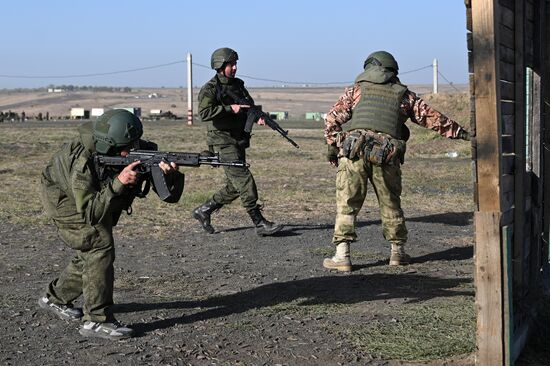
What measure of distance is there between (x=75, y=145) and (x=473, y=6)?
9.39ft

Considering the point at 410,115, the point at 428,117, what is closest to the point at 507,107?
the point at 428,117

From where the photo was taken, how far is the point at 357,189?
26.2ft

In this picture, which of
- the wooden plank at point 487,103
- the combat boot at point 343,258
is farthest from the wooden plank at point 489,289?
the combat boot at point 343,258

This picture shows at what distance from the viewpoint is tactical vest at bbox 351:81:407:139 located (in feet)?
25.6

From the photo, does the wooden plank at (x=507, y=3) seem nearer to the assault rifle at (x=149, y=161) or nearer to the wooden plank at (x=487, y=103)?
the wooden plank at (x=487, y=103)

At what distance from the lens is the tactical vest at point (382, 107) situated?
307 inches

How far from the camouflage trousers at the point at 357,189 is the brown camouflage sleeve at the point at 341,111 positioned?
29cm

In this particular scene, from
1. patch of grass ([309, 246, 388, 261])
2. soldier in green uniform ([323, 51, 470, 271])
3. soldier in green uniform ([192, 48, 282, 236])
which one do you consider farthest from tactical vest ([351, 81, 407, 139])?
soldier in green uniform ([192, 48, 282, 236])

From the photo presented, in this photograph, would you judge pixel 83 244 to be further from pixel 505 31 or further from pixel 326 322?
pixel 505 31

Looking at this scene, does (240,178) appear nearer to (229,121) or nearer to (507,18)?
(229,121)

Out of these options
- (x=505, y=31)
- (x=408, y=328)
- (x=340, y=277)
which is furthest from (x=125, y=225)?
(x=505, y=31)

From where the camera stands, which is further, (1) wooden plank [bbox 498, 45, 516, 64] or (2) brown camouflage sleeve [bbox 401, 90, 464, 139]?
(2) brown camouflage sleeve [bbox 401, 90, 464, 139]

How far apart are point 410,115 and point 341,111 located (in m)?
0.64

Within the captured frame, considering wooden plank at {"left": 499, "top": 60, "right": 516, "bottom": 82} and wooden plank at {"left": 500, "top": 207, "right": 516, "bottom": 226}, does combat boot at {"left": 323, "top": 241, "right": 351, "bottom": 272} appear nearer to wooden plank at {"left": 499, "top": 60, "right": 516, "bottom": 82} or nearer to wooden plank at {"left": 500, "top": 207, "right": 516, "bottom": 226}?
wooden plank at {"left": 500, "top": 207, "right": 516, "bottom": 226}
